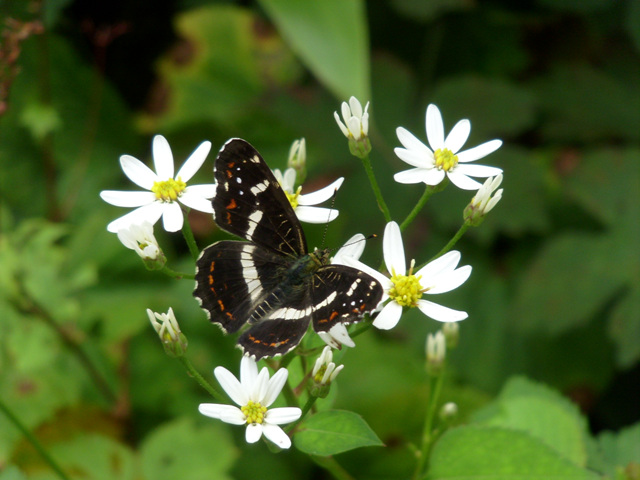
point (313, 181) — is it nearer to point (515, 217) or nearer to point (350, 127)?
point (515, 217)

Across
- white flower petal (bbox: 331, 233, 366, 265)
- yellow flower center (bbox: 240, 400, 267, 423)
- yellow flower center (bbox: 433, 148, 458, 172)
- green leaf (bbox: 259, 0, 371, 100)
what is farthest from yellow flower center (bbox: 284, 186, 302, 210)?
Answer: green leaf (bbox: 259, 0, 371, 100)

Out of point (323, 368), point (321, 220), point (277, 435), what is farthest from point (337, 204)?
point (277, 435)

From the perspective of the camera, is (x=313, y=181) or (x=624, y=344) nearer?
(x=624, y=344)

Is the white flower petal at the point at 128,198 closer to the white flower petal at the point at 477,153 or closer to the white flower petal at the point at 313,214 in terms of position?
Result: the white flower petal at the point at 313,214

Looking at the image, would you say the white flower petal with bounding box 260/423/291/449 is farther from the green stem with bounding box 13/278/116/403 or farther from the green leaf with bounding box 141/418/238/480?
the green stem with bounding box 13/278/116/403

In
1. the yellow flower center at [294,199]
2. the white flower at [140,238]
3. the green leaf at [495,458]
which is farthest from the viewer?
the yellow flower center at [294,199]

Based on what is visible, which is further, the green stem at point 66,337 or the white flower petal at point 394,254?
the green stem at point 66,337

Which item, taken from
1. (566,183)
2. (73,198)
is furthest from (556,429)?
(73,198)

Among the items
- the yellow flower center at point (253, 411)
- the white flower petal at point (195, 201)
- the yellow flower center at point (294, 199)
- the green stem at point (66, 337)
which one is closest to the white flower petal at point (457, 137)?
the yellow flower center at point (294, 199)
